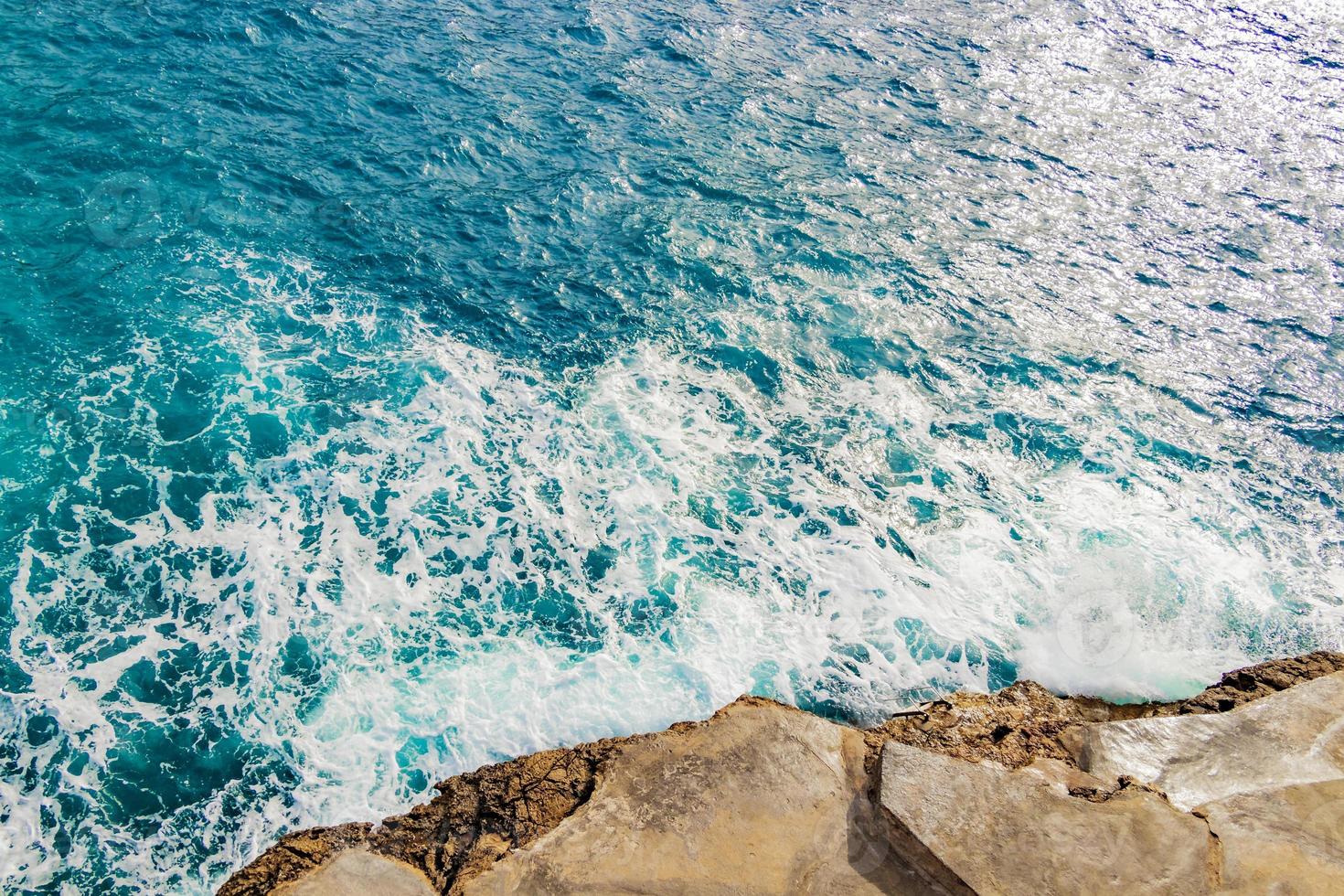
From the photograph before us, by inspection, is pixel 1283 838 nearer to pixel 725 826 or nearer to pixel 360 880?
pixel 725 826

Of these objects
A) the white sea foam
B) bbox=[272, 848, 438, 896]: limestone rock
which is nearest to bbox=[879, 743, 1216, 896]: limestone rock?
the white sea foam

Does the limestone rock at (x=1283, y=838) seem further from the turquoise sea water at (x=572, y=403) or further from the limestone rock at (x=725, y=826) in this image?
the limestone rock at (x=725, y=826)

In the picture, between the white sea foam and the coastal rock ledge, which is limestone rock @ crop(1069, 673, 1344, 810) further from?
the white sea foam

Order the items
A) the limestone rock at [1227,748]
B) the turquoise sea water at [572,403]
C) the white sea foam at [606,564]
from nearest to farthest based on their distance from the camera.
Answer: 1. the limestone rock at [1227,748]
2. the white sea foam at [606,564]
3. the turquoise sea water at [572,403]

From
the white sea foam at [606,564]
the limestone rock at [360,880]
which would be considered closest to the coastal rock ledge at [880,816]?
the limestone rock at [360,880]

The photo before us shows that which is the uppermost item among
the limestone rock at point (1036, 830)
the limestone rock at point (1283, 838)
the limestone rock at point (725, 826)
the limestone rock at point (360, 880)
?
the limestone rock at point (1283, 838)

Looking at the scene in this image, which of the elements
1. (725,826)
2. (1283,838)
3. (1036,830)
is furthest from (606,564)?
(1283,838)
